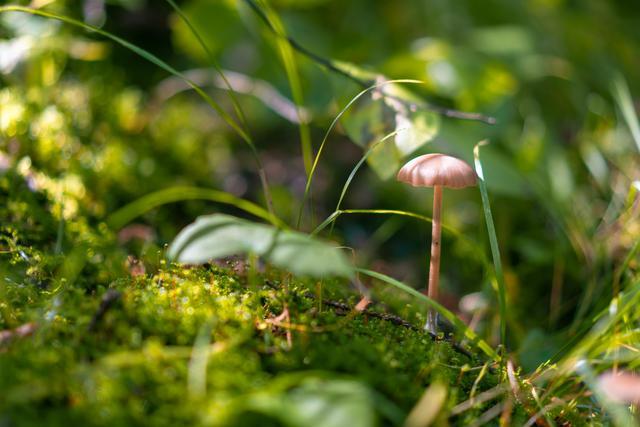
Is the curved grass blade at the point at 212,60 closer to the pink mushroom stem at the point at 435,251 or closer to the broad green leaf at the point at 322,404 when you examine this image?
the pink mushroom stem at the point at 435,251

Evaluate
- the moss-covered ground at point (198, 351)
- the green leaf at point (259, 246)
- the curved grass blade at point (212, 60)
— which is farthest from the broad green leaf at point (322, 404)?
the curved grass blade at point (212, 60)

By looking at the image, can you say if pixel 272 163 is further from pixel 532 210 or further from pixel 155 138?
pixel 532 210

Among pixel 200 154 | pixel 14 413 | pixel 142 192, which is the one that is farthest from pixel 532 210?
pixel 14 413

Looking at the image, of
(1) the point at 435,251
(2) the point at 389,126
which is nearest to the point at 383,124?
(2) the point at 389,126

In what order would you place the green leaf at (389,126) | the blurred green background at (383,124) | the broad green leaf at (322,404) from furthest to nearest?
1. the blurred green background at (383,124)
2. the green leaf at (389,126)
3. the broad green leaf at (322,404)

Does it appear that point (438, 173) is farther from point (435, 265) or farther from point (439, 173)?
point (435, 265)

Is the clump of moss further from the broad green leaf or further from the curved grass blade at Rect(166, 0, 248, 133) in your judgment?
the curved grass blade at Rect(166, 0, 248, 133)

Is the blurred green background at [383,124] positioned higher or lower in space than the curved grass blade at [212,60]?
lower
